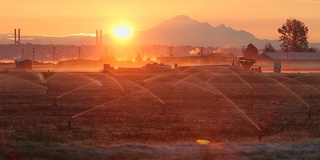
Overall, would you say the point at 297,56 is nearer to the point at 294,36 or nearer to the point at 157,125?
the point at 294,36

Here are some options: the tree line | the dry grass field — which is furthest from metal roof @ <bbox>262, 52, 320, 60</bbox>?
the dry grass field

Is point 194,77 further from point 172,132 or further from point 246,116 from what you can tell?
point 172,132

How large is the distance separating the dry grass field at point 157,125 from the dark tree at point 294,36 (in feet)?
387

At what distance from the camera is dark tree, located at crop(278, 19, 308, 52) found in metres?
171

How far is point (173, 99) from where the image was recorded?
160 ft

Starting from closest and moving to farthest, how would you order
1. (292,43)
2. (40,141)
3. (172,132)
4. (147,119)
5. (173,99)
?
(40,141), (172,132), (147,119), (173,99), (292,43)

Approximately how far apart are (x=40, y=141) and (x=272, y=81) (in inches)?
2332

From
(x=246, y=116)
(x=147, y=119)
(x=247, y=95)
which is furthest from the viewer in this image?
(x=247, y=95)

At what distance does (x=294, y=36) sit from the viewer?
175 meters

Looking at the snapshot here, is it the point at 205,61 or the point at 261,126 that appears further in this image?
the point at 205,61

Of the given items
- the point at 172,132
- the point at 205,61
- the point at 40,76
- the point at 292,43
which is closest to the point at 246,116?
the point at 172,132

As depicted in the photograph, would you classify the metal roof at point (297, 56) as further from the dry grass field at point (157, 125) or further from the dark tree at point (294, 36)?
the dry grass field at point (157, 125)

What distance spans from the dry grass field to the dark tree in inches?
4642

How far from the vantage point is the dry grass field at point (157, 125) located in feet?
65.9
